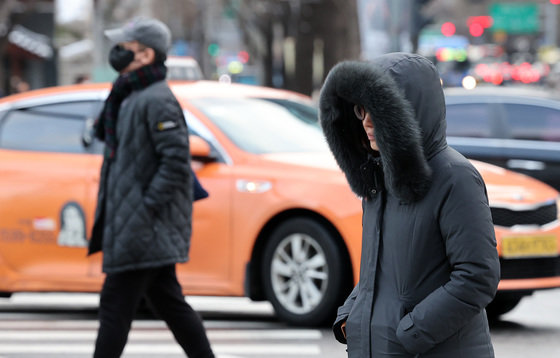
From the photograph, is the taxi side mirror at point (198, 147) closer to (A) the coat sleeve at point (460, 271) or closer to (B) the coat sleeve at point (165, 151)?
(B) the coat sleeve at point (165, 151)

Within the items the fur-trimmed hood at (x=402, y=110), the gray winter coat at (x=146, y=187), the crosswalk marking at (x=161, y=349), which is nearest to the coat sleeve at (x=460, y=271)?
the fur-trimmed hood at (x=402, y=110)

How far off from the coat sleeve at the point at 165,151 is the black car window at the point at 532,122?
648 centimetres

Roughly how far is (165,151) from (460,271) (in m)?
2.74

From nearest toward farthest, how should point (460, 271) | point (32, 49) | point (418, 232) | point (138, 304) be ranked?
point (460, 271), point (418, 232), point (138, 304), point (32, 49)

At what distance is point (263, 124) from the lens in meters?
8.56

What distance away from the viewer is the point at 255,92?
29.8ft

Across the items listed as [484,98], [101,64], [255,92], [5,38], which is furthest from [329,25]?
[255,92]

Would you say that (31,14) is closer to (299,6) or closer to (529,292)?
(299,6)

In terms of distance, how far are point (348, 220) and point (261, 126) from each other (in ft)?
4.05

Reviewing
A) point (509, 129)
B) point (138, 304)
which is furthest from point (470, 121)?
point (138, 304)

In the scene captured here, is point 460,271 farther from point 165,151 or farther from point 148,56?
point 148,56

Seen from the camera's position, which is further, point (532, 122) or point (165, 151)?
point (532, 122)

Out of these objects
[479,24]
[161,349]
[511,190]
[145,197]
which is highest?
[145,197]

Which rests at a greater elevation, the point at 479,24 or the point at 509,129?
the point at 509,129
